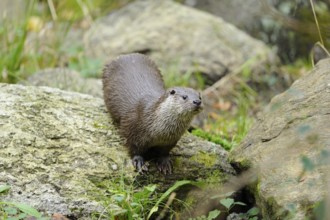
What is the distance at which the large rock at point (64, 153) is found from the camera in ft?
12.5

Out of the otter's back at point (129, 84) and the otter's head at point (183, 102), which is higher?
the otter's head at point (183, 102)

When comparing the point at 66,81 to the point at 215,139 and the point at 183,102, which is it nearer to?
the point at 215,139

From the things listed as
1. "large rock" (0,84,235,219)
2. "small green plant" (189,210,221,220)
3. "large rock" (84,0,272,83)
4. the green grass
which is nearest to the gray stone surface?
the green grass

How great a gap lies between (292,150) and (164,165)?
102 cm

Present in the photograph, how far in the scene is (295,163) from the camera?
12.1 feet

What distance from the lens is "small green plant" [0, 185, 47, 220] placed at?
351 centimetres

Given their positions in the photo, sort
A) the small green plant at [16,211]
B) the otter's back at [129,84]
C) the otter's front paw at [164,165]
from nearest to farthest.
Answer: the small green plant at [16,211]
the otter's front paw at [164,165]
the otter's back at [129,84]

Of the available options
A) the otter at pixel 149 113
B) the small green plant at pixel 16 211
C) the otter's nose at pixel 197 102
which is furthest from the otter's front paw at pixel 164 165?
the small green plant at pixel 16 211

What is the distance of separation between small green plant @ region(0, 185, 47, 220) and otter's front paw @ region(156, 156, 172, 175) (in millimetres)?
1017

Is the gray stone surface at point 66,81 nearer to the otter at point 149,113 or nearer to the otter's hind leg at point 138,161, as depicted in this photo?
the otter at point 149,113

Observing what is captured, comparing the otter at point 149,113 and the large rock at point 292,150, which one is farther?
the otter at point 149,113

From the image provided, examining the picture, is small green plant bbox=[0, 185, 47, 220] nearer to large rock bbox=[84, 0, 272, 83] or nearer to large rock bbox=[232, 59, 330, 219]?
large rock bbox=[232, 59, 330, 219]

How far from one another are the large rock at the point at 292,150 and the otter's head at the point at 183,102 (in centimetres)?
42

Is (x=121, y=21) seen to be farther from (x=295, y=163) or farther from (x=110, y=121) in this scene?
(x=295, y=163)
